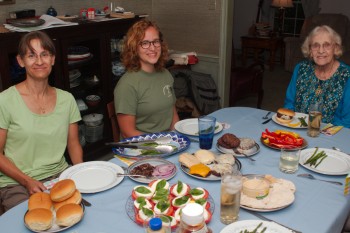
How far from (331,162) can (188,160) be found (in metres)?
0.62

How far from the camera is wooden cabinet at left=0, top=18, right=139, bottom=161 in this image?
2873 mm

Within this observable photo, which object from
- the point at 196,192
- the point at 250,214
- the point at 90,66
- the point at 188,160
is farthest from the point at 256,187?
the point at 90,66

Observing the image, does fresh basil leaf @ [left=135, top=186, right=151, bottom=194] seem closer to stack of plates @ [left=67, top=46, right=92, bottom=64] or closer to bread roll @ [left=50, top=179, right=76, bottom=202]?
bread roll @ [left=50, top=179, right=76, bottom=202]

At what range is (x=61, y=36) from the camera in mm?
2857

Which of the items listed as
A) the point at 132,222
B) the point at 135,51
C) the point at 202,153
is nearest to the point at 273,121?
the point at 202,153

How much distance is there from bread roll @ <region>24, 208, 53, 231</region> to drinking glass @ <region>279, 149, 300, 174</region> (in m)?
0.93

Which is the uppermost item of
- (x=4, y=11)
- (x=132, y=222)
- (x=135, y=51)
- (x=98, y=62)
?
(x=4, y=11)

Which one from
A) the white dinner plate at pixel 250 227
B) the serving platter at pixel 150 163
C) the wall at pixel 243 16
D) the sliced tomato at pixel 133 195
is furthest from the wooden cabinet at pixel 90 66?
the wall at pixel 243 16

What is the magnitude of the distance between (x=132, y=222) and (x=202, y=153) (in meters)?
0.49

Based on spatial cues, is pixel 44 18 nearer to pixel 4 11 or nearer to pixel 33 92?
pixel 4 11

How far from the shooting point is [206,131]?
1730mm

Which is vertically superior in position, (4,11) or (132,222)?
(4,11)

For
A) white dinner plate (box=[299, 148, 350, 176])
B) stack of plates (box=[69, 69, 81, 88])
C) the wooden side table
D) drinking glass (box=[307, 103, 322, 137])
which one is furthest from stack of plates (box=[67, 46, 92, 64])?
the wooden side table

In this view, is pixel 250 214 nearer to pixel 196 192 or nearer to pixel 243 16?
pixel 196 192
